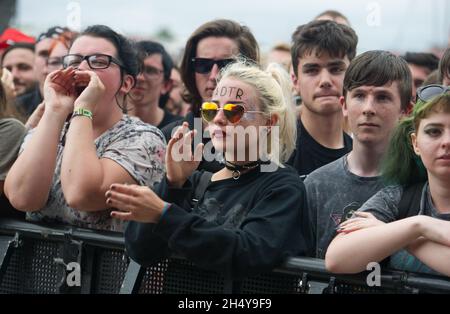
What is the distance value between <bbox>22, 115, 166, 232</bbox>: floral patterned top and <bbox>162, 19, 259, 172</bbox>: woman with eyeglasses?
2.61 ft

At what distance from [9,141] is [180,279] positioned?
1583 millimetres

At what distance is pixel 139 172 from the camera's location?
451cm

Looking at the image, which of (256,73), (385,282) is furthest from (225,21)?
(385,282)

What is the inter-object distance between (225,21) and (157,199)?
7.83ft

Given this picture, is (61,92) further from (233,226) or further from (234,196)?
(233,226)

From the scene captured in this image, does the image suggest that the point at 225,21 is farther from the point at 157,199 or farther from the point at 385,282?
the point at 385,282

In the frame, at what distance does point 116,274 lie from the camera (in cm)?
422

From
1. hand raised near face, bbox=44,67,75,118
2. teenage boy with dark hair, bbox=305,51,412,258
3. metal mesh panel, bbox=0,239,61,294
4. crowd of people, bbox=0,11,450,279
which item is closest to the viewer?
crowd of people, bbox=0,11,450,279

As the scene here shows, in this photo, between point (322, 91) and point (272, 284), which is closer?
point (272, 284)

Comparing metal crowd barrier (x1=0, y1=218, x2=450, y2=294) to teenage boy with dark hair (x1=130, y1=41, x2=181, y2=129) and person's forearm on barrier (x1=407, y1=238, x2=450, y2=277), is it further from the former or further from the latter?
teenage boy with dark hair (x1=130, y1=41, x2=181, y2=129)

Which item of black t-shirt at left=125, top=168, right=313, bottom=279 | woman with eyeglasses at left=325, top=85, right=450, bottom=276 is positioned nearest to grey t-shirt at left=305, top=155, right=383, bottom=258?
black t-shirt at left=125, top=168, right=313, bottom=279

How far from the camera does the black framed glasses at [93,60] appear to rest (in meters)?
4.83

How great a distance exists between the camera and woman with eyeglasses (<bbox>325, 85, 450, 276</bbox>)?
3.41m

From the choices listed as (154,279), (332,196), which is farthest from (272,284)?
(332,196)
